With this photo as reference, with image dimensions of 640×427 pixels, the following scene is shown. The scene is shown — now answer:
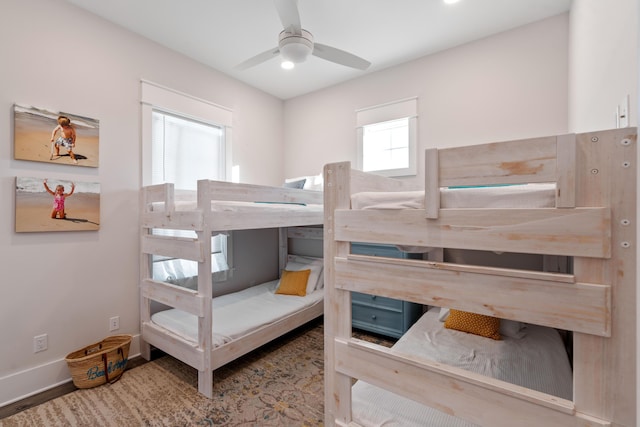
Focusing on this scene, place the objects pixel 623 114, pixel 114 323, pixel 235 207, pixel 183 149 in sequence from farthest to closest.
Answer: pixel 183 149 < pixel 114 323 < pixel 235 207 < pixel 623 114

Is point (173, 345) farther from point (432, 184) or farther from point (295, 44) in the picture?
point (295, 44)

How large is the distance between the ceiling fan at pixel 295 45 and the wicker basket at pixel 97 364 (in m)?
2.36

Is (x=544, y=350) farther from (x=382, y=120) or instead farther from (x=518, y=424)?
(x=382, y=120)

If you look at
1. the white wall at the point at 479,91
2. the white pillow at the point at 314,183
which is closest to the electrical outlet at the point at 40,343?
the white pillow at the point at 314,183

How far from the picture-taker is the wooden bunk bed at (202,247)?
1958mm

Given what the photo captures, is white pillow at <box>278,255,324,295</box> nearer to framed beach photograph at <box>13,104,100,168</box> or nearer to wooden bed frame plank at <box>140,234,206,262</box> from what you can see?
wooden bed frame plank at <box>140,234,206,262</box>

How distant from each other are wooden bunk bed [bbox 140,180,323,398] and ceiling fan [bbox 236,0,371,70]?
984mm

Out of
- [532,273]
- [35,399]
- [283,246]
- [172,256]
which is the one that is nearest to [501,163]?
[532,273]

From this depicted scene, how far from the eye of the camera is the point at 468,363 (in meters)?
1.66

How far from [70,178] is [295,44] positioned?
6.28ft

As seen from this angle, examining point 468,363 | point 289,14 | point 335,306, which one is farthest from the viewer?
point 289,14

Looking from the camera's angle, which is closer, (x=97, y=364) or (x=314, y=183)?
(x=97, y=364)

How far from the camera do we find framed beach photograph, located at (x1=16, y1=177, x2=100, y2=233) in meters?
1.94

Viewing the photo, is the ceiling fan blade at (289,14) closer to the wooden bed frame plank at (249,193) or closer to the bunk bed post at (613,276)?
the wooden bed frame plank at (249,193)
